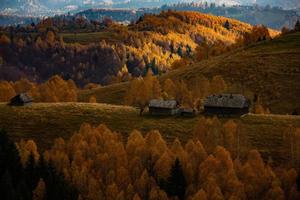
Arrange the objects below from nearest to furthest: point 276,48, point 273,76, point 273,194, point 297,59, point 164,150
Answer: point 273,194 < point 164,150 < point 273,76 < point 297,59 < point 276,48

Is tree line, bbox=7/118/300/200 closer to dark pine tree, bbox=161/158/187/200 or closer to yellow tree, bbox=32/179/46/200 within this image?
dark pine tree, bbox=161/158/187/200

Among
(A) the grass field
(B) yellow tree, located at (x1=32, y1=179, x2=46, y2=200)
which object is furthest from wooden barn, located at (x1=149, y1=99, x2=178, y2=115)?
(B) yellow tree, located at (x1=32, y1=179, x2=46, y2=200)

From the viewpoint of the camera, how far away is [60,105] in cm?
10788

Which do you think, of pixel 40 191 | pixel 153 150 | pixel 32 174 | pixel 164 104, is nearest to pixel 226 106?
pixel 164 104

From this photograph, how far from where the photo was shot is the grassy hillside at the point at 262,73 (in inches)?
4906

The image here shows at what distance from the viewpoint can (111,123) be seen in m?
96.6

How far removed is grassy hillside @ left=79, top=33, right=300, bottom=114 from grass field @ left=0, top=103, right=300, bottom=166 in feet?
91.8

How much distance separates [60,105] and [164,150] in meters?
36.9

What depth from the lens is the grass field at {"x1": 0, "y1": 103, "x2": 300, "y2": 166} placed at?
3405 inches

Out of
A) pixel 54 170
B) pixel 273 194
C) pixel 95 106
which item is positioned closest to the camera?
pixel 273 194

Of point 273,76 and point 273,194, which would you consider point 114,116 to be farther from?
A: point 273,76

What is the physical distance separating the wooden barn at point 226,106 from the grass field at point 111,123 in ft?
9.01

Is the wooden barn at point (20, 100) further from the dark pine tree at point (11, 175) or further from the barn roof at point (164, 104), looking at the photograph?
the dark pine tree at point (11, 175)

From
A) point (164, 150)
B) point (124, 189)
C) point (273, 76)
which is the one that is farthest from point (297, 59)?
point (124, 189)
